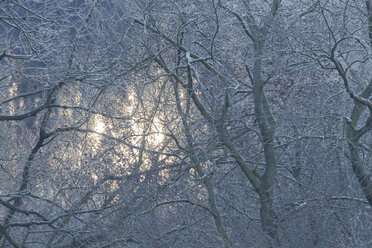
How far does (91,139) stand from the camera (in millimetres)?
8906

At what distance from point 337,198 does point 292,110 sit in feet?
4.36

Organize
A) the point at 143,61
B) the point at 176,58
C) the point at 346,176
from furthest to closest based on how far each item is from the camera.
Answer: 1. the point at 176,58
2. the point at 143,61
3. the point at 346,176

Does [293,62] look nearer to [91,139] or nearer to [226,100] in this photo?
[226,100]

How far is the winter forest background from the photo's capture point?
7.45 metres

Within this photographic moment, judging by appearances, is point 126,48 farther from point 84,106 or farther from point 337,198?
point 337,198

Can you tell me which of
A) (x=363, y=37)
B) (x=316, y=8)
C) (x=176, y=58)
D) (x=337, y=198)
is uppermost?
(x=176, y=58)

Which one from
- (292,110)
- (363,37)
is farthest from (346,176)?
(363,37)

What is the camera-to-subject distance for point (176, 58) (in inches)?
340

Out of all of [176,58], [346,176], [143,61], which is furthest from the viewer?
[176,58]

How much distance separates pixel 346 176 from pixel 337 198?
0.41 meters

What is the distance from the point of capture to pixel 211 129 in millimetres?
7789

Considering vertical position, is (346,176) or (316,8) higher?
(316,8)

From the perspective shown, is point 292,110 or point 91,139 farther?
point 91,139

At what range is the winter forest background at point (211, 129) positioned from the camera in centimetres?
745
